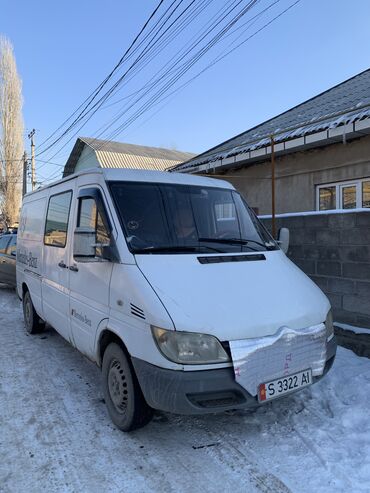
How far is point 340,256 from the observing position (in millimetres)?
5262

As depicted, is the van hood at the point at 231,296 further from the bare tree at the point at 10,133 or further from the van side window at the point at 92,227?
the bare tree at the point at 10,133

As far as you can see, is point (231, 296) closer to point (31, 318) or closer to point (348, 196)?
point (31, 318)

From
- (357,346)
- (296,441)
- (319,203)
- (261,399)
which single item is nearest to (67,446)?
(261,399)

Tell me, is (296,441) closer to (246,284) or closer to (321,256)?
(246,284)

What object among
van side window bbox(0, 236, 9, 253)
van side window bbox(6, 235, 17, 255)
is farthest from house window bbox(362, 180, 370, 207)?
van side window bbox(0, 236, 9, 253)

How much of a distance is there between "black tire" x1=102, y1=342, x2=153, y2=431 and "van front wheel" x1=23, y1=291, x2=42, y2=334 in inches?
123

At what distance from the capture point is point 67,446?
10.4ft

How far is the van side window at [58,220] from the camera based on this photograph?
4.66 meters

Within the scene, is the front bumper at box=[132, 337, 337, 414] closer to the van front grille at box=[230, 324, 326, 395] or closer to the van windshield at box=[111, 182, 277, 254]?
the van front grille at box=[230, 324, 326, 395]

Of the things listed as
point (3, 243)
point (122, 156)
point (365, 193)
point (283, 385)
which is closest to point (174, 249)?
point (283, 385)

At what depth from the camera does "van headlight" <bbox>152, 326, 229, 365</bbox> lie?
2.78 m

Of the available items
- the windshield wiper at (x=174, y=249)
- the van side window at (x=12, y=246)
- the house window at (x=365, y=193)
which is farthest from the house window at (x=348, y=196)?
the van side window at (x=12, y=246)

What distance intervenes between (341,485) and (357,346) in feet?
8.39

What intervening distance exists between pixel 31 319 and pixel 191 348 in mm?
4309
